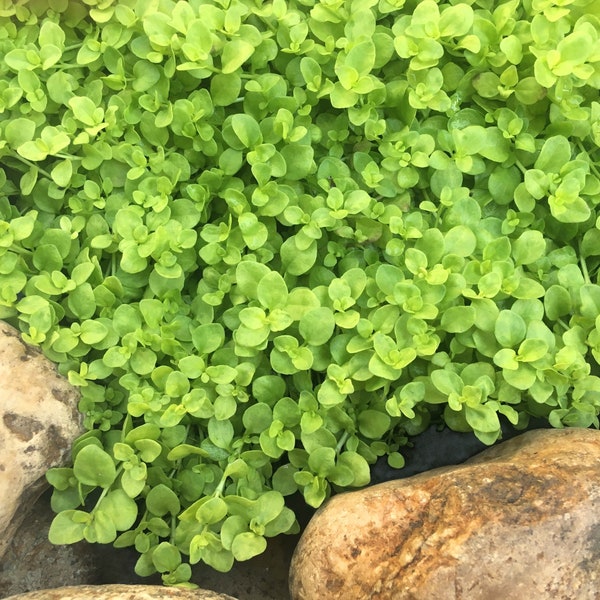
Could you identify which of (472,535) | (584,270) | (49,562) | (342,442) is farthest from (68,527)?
(584,270)

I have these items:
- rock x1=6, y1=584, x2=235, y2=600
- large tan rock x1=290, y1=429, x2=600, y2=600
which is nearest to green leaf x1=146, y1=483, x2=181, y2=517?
rock x1=6, y1=584, x2=235, y2=600

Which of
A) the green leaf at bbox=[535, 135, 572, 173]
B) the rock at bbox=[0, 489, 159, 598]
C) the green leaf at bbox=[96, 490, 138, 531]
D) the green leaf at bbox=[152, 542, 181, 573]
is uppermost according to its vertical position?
the green leaf at bbox=[535, 135, 572, 173]

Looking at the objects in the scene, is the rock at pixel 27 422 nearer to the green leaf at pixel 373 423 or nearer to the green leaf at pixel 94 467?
the green leaf at pixel 94 467

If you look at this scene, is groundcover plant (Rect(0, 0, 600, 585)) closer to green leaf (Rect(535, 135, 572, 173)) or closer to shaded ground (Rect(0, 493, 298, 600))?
green leaf (Rect(535, 135, 572, 173))

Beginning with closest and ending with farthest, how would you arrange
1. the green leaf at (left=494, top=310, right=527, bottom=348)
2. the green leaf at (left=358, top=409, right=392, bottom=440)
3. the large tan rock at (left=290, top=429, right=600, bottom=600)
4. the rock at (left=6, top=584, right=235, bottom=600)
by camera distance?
the large tan rock at (left=290, top=429, right=600, bottom=600), the rock at (left=6, top=584, right=235, bottom=600), the green leaf at (left=494, top=310, right=527, bottom=348), the green leaf at (left=358, top=409, right=392, bottom=440)

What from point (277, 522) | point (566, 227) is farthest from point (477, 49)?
point (277, 522)

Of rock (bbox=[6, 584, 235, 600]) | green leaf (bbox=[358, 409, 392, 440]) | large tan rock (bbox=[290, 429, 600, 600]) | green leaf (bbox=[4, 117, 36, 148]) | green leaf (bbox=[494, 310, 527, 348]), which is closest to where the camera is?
large tan rock (bbox=[290, 429, 600, 600])

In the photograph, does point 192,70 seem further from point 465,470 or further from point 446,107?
point 465,470

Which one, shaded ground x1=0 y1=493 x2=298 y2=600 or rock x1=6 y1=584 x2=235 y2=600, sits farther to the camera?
shaded ground x1=0 y1=493 x2=298 y2=600
